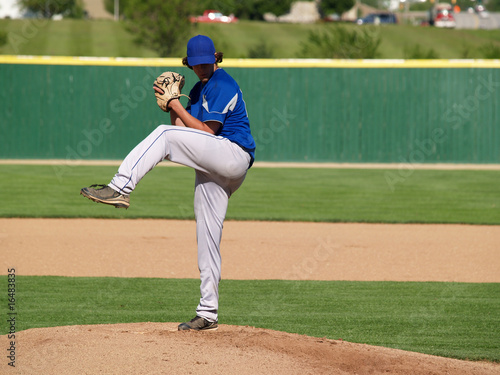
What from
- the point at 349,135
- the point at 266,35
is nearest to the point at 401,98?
the point at 349,135

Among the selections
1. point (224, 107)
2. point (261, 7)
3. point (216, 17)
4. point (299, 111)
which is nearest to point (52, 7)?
point (216, 17)

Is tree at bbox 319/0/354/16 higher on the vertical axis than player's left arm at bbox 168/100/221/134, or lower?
higher

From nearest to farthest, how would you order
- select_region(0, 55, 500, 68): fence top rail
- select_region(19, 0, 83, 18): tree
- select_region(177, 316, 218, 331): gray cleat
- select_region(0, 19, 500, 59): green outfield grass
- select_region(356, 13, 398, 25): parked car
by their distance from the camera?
select_region(177, 316, 218, 331): gray cleat < select_region(0, 55, 500, 68): fence top rail < select_region(19, 0, 83, 18): tree < select_region(0, 19, 500, 59): green outfield grass < select_region(356, 13, 398, 25): parked car

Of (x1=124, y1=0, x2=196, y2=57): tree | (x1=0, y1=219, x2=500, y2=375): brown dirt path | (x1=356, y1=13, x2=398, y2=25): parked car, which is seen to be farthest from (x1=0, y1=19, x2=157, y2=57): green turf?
(x1=0, y1=219, x2=500, y2=375): brown dirt path

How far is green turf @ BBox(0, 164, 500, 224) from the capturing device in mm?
11609

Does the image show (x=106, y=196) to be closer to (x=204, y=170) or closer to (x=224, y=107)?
(x=204, y=170)

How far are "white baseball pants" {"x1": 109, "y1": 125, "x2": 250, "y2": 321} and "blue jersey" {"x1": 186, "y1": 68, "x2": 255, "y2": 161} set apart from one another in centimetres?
11

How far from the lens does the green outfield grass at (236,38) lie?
45562 millimetres

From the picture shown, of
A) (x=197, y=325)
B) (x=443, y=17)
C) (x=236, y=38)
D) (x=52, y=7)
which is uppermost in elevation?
(x=443, y=17)

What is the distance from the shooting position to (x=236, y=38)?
2023 inches

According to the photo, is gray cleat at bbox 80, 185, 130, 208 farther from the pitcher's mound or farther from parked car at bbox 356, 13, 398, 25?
parked car at bbox 356, 13, 398, 25

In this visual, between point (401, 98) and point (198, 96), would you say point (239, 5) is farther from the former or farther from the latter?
point (198, 96)

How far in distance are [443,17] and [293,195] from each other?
54.1m

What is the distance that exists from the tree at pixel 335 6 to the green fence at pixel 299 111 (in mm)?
44594
